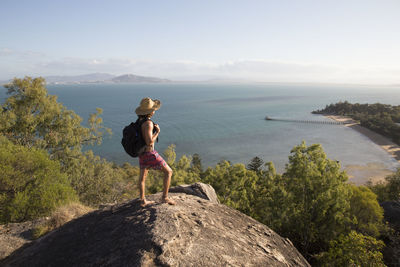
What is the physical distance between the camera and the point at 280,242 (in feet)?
24.7

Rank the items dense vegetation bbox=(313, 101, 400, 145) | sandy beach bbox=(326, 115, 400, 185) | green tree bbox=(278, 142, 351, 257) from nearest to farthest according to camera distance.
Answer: green tree bbox=(278, 142, 351, 257) → sandy beach bbox=(326, 115, 400, 185) → dense vegetation bbox=(313, 101, 400, 145)

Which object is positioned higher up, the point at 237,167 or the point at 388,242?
the point at 237,167

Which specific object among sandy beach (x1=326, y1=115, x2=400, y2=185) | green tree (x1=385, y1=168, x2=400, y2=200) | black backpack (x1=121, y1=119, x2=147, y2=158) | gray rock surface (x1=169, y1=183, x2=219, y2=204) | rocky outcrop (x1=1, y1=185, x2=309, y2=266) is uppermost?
black backpack (x1=121, y1=119, x2=147, y2=158)

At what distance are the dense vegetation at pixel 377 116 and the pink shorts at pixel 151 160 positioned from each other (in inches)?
4027

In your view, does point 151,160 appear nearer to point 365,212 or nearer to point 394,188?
point 365,212

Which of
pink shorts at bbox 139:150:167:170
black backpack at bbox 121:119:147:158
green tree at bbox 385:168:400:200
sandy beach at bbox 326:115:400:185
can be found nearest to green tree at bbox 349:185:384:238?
green tree at bbox 385:168:400:200

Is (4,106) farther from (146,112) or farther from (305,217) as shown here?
(305,217)

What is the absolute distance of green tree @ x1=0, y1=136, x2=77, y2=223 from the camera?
12805 millimetres

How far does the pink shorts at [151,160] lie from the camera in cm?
655

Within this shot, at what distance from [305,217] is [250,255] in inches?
611

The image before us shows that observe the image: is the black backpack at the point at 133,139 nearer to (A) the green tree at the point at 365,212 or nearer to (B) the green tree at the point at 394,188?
(A) the green tree at the point at 365,212

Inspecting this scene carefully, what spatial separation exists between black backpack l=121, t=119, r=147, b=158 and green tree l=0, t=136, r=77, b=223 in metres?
10.2

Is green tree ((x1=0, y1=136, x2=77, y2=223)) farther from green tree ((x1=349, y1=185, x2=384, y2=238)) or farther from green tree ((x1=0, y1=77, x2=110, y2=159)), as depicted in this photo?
green tree ((x1=349, y1=185, x2=384, y2=238))

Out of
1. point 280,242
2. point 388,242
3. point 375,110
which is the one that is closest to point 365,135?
point 375,110
